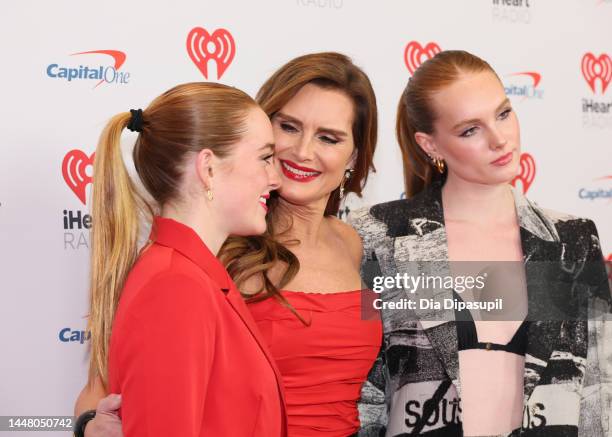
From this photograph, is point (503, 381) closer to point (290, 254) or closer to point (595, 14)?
point (290, 254)

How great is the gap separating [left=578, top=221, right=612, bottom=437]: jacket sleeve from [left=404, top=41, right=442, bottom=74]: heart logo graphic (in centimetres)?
162

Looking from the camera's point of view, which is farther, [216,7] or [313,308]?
[216,7]

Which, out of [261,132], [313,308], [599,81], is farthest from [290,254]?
[599,81]

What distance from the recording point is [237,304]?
1587 mm

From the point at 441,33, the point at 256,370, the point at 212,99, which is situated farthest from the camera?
the point at 441,33

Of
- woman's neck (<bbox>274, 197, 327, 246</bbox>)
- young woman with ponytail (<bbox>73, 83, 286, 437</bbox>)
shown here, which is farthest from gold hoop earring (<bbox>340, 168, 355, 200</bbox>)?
young woman with ponytail (<bbox>73, 83, 286, 437</bbox>)

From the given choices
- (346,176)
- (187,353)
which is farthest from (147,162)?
(346,176)

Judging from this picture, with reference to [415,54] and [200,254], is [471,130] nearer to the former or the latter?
[200,254]

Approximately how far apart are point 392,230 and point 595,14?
2.33 metres

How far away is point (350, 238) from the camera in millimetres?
2299

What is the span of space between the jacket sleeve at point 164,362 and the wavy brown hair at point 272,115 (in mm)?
614

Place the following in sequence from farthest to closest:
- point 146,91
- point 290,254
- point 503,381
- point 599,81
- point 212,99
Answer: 1. point 599,81
2. point 146,91
3. point 290,254
4. point 503,381
5. point 212,99

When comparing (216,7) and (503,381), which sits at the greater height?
(216,7)

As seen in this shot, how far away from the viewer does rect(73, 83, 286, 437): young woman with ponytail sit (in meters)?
1.33
